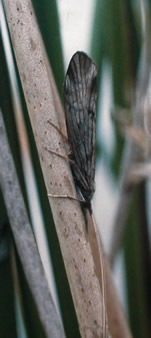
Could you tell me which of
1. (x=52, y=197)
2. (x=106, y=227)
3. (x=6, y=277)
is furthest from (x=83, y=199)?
(x=106, y=227)

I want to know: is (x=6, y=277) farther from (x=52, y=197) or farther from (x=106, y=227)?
(x=106, y=227)

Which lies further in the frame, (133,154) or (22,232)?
(133,154)

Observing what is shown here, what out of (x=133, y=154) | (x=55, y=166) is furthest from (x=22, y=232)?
(x=133, y=154)

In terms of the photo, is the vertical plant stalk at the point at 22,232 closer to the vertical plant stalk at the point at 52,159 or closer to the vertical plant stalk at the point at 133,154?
the vertical plant stalk at the point at 52,159

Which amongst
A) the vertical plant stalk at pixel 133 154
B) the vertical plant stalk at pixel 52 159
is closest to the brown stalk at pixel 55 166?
the vertical plant stalk at pixel 52 159

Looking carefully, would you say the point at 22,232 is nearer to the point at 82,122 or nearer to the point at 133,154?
the point at 82,122

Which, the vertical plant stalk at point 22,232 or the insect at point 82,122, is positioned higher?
the insect at point 82,122

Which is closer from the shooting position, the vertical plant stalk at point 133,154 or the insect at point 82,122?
the insect at point 82,122
